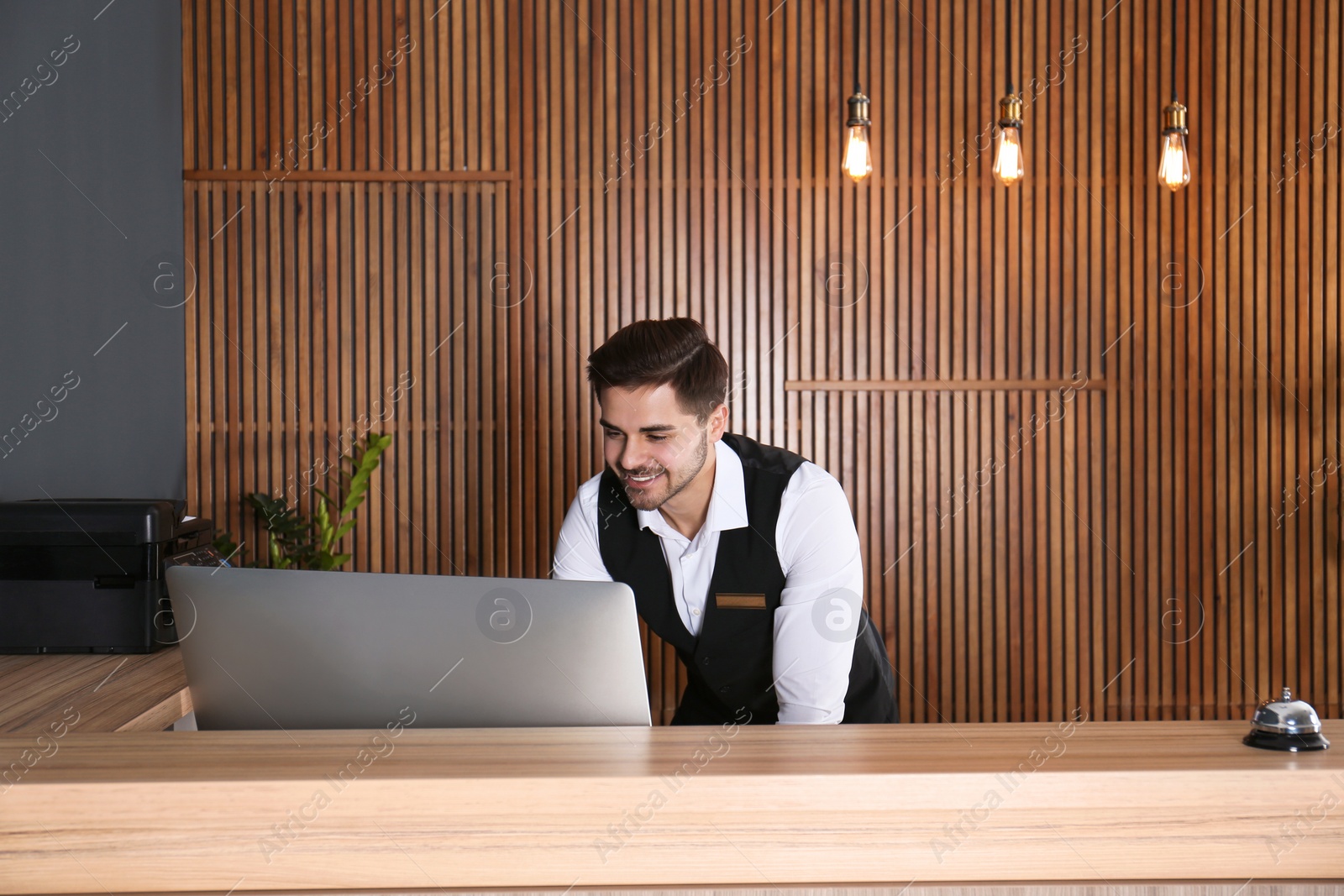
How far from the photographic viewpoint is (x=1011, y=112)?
12.0ft

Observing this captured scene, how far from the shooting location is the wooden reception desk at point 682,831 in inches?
33.9

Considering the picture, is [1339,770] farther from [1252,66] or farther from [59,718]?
[1252,66]

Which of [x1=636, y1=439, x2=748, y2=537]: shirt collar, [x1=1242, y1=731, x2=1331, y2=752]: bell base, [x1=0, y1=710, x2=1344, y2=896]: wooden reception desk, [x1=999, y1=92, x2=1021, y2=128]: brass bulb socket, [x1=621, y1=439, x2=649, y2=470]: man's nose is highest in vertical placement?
[x1=999, y1=92, x2=1021, y2=128]: brass bulb socket

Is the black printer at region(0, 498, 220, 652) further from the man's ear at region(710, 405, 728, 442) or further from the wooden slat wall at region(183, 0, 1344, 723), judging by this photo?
the wooden slat wall at region(183, 0, 1344, 723)

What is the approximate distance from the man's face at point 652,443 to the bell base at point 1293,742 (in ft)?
4.67

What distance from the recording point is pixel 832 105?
13.2 ft

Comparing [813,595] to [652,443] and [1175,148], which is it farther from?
[1175,148]

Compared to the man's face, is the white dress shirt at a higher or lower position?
lower

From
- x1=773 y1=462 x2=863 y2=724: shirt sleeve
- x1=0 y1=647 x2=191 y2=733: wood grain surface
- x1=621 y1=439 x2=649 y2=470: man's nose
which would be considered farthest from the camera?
x1=621 y1=439 x2=649 y2=470: man's nose

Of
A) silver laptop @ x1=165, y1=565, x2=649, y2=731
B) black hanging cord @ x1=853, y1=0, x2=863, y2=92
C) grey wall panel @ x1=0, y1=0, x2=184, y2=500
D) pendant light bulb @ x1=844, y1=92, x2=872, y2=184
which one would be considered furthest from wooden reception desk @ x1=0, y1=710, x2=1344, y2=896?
black hanging cord @ x1=853, y1=0, x2=863, y2=92

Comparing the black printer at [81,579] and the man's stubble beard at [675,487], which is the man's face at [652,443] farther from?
the black printer at [81,579]

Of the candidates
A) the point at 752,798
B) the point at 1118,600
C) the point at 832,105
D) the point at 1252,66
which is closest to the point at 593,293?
the point at 832,105

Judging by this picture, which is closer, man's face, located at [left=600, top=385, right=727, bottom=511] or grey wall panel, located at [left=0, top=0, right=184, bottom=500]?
man's face, located at [left=600, top=385, right=727, bottom=511]

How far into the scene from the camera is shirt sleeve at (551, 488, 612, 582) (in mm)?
2385
